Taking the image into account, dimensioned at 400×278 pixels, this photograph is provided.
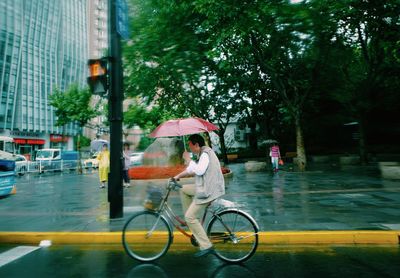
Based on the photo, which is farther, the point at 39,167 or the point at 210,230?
the point at 39,167

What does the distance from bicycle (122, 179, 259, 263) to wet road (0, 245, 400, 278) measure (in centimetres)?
16

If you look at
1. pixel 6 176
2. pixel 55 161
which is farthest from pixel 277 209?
pixel 55 161

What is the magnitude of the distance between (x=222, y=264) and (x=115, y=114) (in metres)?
4.10

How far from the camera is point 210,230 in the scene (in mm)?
5031

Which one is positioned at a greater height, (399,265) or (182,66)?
(182,66)

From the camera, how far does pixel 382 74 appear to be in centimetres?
2109

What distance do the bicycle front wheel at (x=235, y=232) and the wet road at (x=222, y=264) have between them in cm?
15

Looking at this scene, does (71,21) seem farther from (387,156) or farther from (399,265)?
(399,265)

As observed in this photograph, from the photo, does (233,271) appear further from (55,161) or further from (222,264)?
(55,161)

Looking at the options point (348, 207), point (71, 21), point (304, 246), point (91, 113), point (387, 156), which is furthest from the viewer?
point (71, 21)

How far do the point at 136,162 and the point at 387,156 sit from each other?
23095 millimetres

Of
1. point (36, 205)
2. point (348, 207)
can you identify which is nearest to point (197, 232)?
point (348, 207)

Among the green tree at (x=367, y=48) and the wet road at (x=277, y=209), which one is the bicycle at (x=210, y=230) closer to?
the wet road at (x=277, y=209)

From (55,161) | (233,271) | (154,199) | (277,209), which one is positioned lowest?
(233,271)
